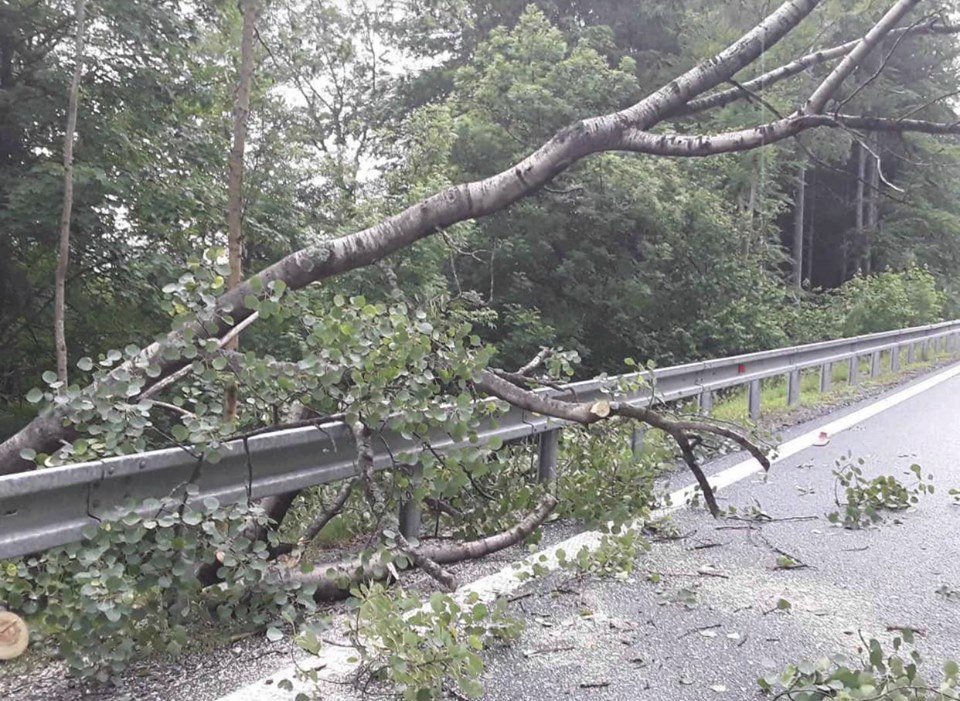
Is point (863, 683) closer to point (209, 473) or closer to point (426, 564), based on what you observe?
point (426, 564)

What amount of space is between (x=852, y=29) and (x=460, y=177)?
762cm

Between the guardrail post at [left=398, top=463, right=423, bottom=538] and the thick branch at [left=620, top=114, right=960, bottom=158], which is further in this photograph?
the thick branch at [left=620, top=114, right=960, bottom=158]

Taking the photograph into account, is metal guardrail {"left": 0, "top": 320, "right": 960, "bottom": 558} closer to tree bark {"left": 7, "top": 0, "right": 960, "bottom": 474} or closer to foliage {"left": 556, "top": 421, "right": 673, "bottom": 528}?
foliage {"left": 556, "top": 421, "right": 673, "bottom": 528}

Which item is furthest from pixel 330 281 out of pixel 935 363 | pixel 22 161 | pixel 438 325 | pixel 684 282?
pixel 935 363

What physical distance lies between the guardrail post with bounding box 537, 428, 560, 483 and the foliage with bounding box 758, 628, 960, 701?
2.56 meters

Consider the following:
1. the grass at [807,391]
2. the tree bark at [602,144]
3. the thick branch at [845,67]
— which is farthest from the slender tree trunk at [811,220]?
the tree bark at [602,144]

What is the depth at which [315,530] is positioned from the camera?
4.05 metres

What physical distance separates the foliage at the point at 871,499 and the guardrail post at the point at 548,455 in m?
1.64

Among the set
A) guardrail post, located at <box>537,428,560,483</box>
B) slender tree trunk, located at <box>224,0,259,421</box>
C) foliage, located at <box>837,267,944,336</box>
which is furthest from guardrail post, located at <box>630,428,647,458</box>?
foliage, located at <box>837,267,944,336</box>

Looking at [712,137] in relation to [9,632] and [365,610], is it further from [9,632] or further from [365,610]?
[9,632]

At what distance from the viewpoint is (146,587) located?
9.55 ft

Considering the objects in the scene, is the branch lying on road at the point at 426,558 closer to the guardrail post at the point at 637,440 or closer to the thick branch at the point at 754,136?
the guardrail post at the point at 637,440

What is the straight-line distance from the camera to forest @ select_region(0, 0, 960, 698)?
359 cm

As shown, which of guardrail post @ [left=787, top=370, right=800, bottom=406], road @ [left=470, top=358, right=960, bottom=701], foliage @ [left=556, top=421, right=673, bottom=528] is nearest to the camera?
road @ [left=470, top=358, right=960, bottom=701]
